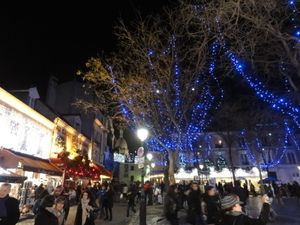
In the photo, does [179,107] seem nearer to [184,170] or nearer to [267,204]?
[267,204]

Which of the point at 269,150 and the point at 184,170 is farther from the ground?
the point at 269,150

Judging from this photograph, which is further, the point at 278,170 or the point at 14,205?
the point at 278,170

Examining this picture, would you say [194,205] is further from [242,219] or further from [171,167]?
[171,167]

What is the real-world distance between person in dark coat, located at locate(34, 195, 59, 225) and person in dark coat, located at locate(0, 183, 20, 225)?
3.57 ft

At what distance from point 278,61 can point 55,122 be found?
16.6 m

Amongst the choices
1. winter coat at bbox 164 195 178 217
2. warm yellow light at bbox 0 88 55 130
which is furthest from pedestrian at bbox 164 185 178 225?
warm yellow light at bbox 0 88 55 130

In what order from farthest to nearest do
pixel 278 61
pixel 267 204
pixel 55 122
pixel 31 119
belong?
pixel 55 122 < pixel 31 119 < pixel 278 61 < pixel 267 204

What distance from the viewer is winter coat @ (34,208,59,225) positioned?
4.52 metres

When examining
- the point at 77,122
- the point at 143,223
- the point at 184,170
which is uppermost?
the point at 77,122

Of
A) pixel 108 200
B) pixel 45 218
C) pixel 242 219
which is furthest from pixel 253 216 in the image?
pixel 45 218

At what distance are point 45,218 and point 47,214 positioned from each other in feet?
0.29

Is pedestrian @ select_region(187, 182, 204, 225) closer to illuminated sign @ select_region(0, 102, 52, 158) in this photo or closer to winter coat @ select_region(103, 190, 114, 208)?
winter coat @ select_region(103, 190, 114, 208)

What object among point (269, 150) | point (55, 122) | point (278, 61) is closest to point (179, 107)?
point (278, 61)

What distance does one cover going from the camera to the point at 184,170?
34.5 meters
